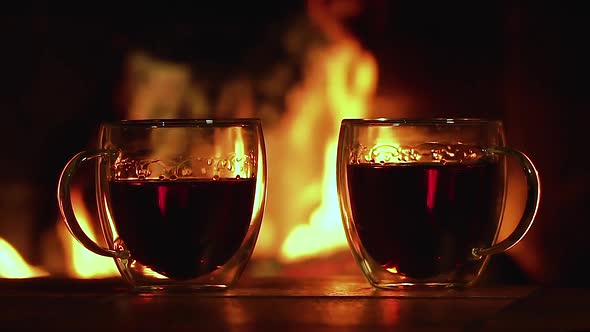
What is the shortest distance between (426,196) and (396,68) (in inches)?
24.0

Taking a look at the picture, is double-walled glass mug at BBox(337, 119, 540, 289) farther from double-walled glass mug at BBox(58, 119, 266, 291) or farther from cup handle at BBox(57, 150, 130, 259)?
cup handle at BBox(57, 150, 130, 259)

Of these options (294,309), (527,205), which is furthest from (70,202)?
(527,205)

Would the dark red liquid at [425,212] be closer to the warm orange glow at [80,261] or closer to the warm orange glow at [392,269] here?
the warm orange glow at [392,269]

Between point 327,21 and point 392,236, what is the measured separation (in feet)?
2.10

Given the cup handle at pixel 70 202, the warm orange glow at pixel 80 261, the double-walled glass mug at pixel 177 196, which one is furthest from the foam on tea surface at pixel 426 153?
A: the warm orange glow at pixel 80 261

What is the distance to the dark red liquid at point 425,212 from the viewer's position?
2.69ft

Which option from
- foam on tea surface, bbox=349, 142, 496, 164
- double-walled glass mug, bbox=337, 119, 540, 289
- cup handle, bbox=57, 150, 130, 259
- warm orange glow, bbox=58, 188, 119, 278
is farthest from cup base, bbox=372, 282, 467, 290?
warm orange glow, bbox=58, 188, 119, 278

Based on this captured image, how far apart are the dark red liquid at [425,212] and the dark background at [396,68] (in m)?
0.57

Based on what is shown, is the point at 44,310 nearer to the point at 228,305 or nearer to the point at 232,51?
the point at 228,305

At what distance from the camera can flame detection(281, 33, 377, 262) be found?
142 centimetres

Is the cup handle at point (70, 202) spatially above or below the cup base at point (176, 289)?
above

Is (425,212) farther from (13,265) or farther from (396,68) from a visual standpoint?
(13,265)

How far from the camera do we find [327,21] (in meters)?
1.41

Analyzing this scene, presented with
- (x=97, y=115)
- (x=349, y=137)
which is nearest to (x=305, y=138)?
(x=97, y=115)
